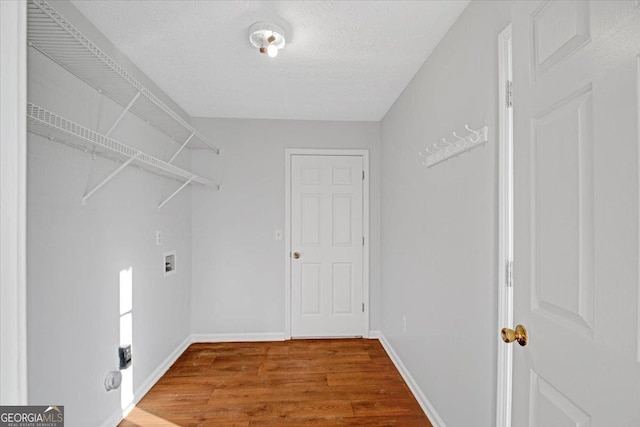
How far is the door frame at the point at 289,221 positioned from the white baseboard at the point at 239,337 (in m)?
0.11

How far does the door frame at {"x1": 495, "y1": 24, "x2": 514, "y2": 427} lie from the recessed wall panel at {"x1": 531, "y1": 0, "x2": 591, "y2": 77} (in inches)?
15.3

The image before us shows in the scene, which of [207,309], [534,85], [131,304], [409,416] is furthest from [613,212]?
[207,309]

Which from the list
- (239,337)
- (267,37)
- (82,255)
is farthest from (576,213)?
(239,337)

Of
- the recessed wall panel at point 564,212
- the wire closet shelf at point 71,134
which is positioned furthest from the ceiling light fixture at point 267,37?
the recessed wall panel at point 564,212

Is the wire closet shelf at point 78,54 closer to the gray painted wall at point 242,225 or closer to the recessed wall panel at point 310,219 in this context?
the gray painted wall at point 242,225

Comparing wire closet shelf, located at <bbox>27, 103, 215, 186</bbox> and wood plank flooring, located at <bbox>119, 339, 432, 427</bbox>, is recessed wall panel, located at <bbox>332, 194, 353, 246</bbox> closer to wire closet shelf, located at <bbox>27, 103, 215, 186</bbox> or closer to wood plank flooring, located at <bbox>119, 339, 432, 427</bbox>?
wood plank flooring, located at <bbox>119, 339, 432, 427</bbox>

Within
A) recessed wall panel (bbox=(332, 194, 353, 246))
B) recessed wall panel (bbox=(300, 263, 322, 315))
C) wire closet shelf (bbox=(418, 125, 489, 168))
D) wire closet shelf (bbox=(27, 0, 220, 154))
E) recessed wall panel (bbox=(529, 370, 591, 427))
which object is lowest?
recessed wall panel (bbox=(300, 263, 322, 315))

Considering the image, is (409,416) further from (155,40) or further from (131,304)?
(155,40)

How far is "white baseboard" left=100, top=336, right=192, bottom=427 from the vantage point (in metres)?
1.93

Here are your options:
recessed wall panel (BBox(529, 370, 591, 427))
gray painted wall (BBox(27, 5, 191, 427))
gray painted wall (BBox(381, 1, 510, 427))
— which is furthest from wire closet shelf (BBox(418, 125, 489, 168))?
gray painted wall (BBox(27, 5, 191, 427))

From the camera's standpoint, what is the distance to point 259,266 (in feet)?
10.9

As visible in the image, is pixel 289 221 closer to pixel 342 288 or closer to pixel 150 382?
pixel 342 288

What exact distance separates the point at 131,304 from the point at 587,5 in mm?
2617

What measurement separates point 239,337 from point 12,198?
9.98 ft
